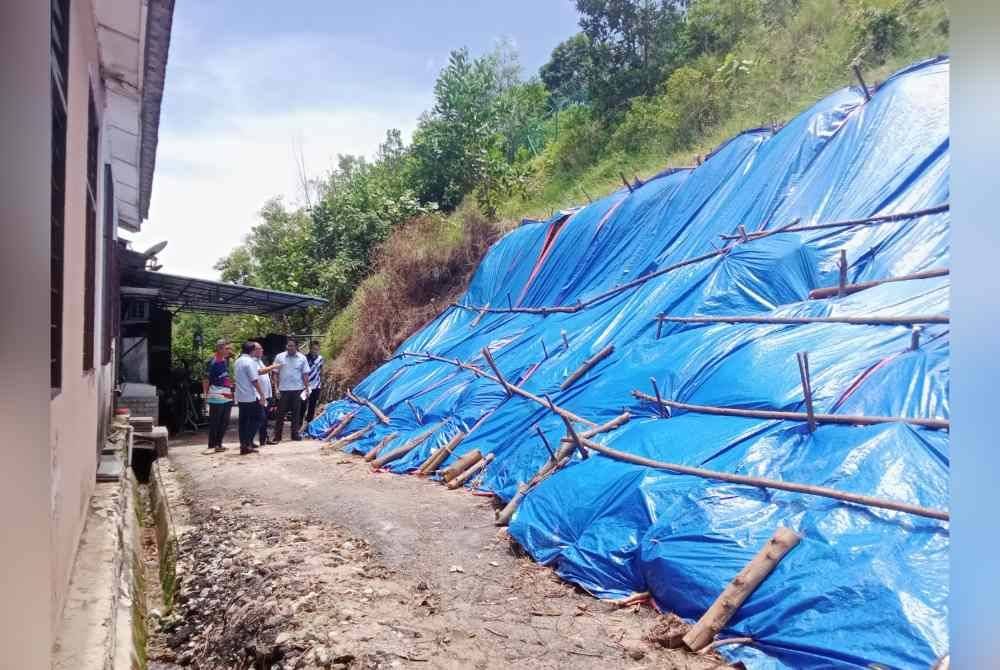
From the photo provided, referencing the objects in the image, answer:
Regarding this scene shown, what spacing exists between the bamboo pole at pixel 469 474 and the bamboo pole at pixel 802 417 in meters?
2.09

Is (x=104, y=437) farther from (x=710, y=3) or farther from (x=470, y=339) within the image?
(x=710, y=3)

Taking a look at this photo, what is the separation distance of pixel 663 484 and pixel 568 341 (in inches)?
172

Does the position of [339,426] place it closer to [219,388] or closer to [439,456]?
[219,388]

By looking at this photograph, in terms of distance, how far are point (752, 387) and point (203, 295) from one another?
11531 millimetres

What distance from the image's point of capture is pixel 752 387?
5.41 meters

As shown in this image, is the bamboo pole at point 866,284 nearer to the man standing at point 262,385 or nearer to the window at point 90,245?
the window at point 90,245

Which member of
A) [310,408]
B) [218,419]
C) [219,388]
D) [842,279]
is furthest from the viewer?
[310,408]

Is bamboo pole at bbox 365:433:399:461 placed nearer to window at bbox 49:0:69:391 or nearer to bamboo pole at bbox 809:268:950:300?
bamboo pole at bbox 809:268:950:300

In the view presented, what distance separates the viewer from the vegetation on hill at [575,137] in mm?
15680

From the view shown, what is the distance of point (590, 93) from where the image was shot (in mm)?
24547

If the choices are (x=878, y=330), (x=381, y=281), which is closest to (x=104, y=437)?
(x=878, y=330)

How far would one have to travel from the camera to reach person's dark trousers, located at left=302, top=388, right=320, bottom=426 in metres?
13.5

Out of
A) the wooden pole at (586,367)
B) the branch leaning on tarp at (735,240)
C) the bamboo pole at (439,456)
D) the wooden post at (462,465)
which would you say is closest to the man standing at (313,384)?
the branch leaning on tarp at (735,240)

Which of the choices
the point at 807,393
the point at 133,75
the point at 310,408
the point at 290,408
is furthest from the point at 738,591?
the point at 310,408
